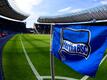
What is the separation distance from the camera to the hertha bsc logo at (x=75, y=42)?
20.7 ft

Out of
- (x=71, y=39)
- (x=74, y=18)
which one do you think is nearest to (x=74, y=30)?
(x=71, y=39)

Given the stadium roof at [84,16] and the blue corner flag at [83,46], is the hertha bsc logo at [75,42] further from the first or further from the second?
the stadium roof at [84,16]

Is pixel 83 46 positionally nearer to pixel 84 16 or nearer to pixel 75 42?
pixel 75 42

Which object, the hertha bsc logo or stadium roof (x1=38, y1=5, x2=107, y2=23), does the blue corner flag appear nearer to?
the hertha bsc logo

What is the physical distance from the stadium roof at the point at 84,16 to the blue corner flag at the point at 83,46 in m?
97.4

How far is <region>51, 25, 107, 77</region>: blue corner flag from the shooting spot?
20.2 feet

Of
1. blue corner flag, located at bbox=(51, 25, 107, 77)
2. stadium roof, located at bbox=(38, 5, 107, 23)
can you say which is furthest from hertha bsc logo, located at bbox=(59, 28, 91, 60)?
stadium roof, located at bbox=(38, 5, 107, 23)

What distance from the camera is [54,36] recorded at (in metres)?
7.27

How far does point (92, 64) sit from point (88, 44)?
0.39m

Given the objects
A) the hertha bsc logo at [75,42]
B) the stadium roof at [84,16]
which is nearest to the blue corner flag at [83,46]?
Answer: the hertha bsc logo at [75,42]

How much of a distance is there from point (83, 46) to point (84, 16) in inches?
4670

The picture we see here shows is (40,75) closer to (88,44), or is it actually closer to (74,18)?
(88,44)

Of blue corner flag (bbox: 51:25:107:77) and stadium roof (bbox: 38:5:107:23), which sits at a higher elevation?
blue corner flag (bbox: 51:25:107:77)

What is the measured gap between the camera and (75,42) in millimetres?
6438
